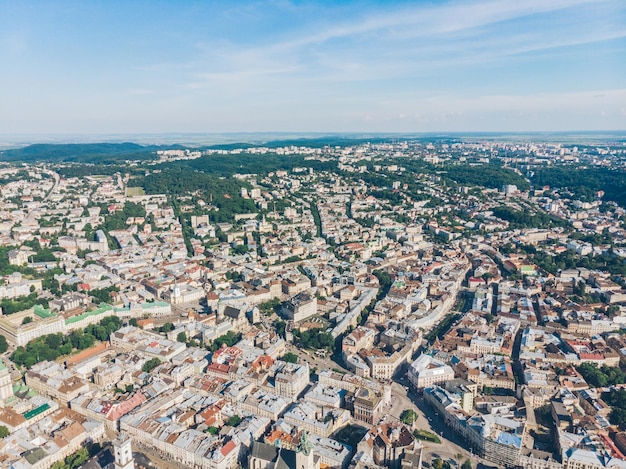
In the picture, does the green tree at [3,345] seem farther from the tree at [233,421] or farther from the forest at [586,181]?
the forest at [586,181]

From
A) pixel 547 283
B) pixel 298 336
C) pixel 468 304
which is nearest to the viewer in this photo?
pixel 298 336

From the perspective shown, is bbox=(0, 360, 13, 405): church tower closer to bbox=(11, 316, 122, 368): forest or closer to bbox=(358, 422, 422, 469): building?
bbox=(11, 316, 122, 368): forest

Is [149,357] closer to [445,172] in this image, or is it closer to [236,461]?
[236,461]

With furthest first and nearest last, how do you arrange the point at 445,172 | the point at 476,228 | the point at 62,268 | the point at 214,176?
the point at 445,172 < the point at 214,176 < the point at 476,228 < the point at 62,268

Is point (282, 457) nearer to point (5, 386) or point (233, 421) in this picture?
point (233, 421)

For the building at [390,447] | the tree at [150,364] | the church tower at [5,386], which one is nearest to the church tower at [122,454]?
the building at [390,447]

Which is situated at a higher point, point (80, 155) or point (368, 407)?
point (80, 155)

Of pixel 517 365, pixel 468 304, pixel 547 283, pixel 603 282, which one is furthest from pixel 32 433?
pixel 603 282

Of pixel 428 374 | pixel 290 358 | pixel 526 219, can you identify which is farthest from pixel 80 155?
pixel 428 374

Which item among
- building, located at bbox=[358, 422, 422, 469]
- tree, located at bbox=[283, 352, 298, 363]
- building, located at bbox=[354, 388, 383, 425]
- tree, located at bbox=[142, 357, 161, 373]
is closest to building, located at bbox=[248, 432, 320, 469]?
building, located at bbox=[358, 422, 422, 469]
